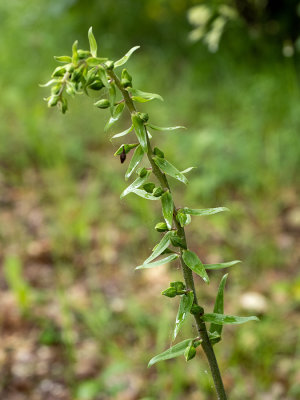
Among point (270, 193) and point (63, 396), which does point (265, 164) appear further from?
point (63, 396)

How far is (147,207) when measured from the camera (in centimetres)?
330

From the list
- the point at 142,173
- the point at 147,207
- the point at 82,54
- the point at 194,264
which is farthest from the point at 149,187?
the point at 147,207

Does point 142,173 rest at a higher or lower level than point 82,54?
lower

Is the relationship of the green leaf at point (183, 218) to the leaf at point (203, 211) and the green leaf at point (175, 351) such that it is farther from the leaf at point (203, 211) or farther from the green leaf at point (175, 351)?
the green leaf at point (175, 351)

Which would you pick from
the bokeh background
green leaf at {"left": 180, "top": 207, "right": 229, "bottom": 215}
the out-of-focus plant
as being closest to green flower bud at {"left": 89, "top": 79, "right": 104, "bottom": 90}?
the out-of-focus plant

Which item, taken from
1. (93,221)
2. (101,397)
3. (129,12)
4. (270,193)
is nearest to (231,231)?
(270,193)

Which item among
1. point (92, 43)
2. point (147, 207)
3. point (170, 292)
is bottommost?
point (147, 207)

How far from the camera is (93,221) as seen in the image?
363cm

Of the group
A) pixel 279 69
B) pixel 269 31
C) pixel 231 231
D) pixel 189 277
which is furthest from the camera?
pixel 279 69

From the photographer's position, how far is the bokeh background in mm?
2412

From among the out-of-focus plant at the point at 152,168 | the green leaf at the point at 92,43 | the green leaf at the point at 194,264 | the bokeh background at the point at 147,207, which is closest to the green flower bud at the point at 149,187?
the out-of-focus plant at the point at 152,168

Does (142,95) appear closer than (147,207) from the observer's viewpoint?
Yes

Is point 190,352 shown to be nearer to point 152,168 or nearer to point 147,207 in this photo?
point 152,168

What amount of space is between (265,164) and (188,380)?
6.50ft
